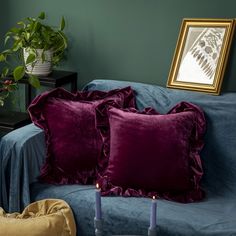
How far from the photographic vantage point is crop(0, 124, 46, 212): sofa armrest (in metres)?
1.95

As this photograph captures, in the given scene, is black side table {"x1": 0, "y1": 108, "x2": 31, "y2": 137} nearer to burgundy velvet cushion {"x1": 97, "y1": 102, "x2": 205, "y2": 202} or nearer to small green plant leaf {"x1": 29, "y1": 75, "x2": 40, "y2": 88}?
small green plant leaf {"x1": 29, "y1": 75, "x2": 40, "y2": 88}

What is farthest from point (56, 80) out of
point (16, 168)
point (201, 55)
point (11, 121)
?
point (201, 55)

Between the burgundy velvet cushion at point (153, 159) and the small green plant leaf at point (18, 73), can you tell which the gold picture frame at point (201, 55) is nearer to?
the burgundy velvet cushion at point (153, 159)

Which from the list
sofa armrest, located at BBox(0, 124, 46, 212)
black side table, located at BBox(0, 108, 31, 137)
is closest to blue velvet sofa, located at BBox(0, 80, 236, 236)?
sofa armrest, located at BBox(0, 124, 46, 212)

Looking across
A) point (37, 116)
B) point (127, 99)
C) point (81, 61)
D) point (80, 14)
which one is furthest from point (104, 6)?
point (37, 116)

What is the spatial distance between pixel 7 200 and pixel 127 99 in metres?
0.81

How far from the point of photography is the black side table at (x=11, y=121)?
2.32 m

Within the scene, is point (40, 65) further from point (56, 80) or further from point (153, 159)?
point (153, 159)

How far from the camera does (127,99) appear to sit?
7.43 ft

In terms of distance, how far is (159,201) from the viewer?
74.3 inches

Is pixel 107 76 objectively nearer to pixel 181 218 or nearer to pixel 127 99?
pixel 127 99

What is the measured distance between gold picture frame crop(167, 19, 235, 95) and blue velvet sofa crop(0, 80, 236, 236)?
93mm

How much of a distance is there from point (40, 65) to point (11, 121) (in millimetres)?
393

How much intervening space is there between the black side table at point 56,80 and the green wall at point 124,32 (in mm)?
64
